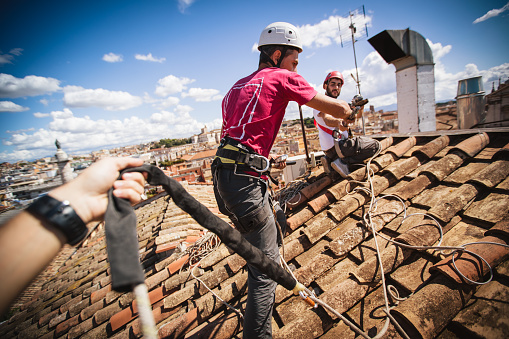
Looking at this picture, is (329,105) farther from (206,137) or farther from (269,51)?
(206,137)

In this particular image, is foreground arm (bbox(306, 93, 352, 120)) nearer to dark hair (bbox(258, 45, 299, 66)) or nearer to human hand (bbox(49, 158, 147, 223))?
dark hair (bbox(258, 45, 299, 66))

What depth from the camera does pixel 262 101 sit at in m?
2.20

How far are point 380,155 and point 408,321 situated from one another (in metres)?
3.69

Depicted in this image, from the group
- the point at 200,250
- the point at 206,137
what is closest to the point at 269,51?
the point at 200,250

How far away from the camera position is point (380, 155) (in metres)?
4.63

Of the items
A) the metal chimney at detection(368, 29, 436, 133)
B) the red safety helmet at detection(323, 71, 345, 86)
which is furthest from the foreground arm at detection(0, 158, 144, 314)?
the metal chimney at detection(368, 29, 436, 133)

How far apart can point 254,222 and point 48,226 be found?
1.59 m

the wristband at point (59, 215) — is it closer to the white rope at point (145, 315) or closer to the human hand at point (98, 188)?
the human hand at point (98, 188)

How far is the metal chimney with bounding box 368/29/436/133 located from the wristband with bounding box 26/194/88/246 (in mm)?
9277

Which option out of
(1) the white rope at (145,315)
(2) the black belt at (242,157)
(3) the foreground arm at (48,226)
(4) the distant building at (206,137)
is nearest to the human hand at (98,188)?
(3) the foreground arm at (48,226)

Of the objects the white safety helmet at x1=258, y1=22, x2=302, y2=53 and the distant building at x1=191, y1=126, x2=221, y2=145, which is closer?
the white safety helmet at x1=258, y1=22, x2=302, y2=53

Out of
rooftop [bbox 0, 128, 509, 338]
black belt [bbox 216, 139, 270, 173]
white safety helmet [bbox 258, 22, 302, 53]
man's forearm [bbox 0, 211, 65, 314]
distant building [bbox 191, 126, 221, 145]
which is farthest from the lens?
distant building [bbox 191, 126, 221, 145]

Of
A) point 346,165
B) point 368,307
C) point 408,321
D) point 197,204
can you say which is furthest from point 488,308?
point 346,165

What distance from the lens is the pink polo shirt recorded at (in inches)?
87.1
